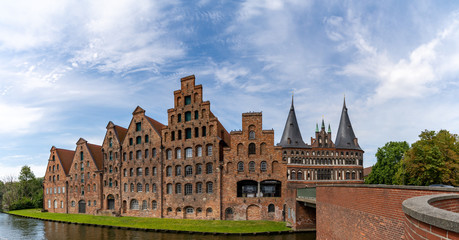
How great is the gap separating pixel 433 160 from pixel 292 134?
31.0 metres

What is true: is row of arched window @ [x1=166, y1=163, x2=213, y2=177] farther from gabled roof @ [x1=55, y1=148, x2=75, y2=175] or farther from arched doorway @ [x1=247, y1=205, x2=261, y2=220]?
gabled roof @ [x1=55, y1=148, x2=75, y2=175]

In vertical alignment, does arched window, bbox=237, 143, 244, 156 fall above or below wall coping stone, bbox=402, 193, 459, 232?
above

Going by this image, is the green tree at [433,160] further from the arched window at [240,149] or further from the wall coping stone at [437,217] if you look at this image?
the wall coping stone at [437,217]

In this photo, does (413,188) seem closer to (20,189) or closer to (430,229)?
(430,229)

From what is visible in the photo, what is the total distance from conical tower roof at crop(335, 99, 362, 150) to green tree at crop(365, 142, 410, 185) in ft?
30.7

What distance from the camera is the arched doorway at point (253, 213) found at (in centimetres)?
4056

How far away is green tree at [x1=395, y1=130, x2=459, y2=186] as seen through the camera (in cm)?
4016

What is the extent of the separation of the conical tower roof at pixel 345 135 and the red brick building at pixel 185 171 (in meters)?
26.4

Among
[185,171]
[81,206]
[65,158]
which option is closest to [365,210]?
[185,171]

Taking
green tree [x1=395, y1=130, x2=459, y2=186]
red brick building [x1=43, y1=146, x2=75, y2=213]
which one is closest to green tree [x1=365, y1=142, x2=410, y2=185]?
green tree [x1=395, y1=130, x2=459, y2=186]

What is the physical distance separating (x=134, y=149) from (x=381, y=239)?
43981 mm

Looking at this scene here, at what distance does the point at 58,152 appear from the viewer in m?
67.2

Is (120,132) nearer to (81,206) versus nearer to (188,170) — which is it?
(81,206)

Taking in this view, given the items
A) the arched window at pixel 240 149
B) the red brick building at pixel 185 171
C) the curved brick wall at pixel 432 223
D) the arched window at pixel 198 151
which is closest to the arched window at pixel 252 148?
the red brick building at pixel 185 171
